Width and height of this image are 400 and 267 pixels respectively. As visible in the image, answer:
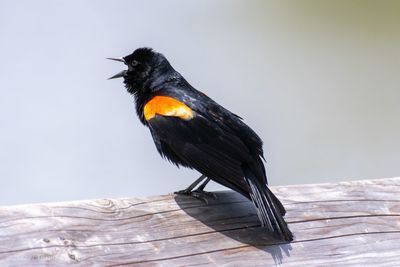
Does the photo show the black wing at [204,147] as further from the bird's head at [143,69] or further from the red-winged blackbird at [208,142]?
the bird's head at [143,69]

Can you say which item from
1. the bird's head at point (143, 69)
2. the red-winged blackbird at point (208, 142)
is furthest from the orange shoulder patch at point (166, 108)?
the bird's head at point (143, 69)

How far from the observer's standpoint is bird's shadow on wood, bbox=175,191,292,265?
102 inches

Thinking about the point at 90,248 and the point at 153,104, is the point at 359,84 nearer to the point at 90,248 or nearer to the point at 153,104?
the point at 153,104

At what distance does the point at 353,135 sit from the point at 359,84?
2.01ft

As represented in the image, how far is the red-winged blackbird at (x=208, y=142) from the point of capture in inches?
110

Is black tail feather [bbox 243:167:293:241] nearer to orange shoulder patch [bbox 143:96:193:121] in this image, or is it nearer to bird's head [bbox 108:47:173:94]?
orange shoulder patch [bbox 143:96:193:121]

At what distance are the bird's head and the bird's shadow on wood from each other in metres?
0.98

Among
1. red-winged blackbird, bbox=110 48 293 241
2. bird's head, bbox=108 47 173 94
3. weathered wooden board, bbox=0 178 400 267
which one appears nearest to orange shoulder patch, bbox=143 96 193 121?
red-winged blackbird, bbox=110 48 293 241

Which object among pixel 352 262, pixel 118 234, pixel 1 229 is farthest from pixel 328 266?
pixel 1 229

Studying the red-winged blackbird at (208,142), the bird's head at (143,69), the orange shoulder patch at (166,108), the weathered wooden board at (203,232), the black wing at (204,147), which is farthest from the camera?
the bird's head at (143,69)

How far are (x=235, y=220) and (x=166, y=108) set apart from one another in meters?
0.72

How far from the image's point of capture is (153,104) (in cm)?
337

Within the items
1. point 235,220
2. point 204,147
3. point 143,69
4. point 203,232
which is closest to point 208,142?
point 204,147

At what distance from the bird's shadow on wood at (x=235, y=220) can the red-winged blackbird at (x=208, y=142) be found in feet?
0.10
